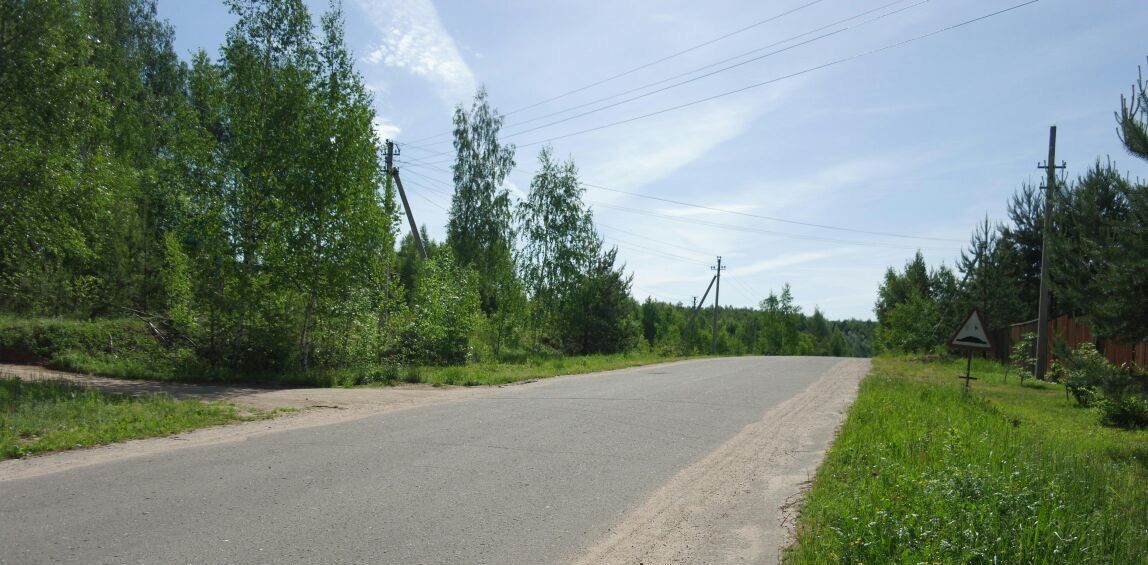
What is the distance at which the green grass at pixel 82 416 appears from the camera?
7.67 m

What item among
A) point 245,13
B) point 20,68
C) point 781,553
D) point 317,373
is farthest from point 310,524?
point 245,13

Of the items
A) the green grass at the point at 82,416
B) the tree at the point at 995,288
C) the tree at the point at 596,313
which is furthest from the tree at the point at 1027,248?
the green grass at the point at 82,416

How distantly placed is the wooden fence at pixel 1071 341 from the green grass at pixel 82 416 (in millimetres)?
14039

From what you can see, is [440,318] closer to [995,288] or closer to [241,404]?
[241,404]

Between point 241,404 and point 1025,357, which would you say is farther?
point 1025,357

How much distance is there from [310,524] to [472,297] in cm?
1760

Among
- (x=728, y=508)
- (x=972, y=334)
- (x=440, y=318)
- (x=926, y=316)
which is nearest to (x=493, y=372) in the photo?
(x=440, y=318)

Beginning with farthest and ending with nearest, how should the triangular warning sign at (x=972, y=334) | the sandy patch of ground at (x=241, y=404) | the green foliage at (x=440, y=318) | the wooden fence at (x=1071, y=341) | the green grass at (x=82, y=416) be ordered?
the green foliage at (x=440, y=318) → the wooden fence at (x=1071, y=341) → the triangular warning sign at (x=972, y=334) → the green grass at (x=82, y=416) → the sandy patch of ground at (x=241, y=404)

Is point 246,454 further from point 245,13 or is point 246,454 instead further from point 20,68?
point 245,13

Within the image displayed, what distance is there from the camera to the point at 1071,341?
22672 mm

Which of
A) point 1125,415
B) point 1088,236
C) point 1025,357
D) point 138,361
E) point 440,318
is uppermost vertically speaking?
point 1088,236

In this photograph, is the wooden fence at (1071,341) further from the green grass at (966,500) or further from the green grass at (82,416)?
the green grass at (82,416)

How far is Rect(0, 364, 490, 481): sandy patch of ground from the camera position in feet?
23.0

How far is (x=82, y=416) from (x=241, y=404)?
8.36 ft
